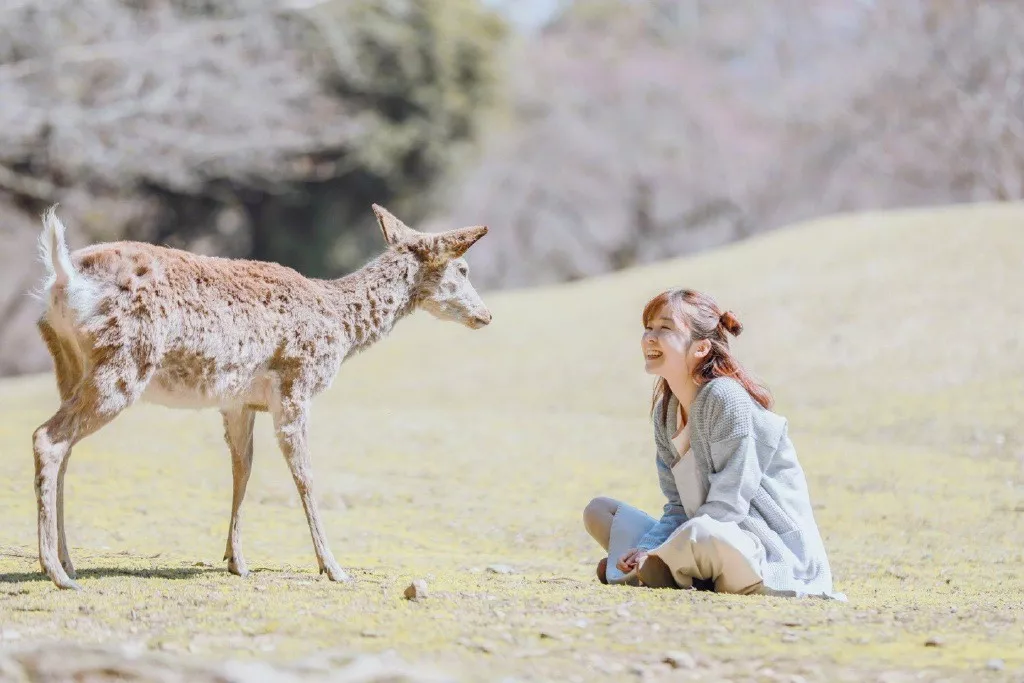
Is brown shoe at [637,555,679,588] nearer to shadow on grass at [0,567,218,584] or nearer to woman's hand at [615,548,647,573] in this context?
woman's hand at [615,548,647,573]

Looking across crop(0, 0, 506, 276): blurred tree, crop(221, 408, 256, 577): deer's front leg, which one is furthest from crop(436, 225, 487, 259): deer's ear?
crop(0, 0, 506, 276): blurred tree

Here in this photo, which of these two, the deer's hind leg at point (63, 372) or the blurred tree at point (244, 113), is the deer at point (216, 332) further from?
the blurred tree at point (244, 113)

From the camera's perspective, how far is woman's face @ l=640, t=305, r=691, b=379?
5832 mm

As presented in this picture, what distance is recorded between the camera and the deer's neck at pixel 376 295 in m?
6.87

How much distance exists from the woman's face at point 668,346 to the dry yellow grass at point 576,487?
3.27ft

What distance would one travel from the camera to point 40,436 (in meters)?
5.78

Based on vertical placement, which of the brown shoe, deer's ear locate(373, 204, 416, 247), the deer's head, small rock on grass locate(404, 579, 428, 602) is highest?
deer's ear locate(373, 204, 416, 247)

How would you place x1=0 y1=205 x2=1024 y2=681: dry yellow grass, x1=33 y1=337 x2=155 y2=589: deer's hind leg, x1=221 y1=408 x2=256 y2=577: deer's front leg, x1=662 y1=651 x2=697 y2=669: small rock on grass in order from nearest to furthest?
x1=662 y1=651 x2=697 y2=669: small rock on grass < x1=0 y1=205 x2=1024 y2=681: dry yellow grass < x1=33 y1=337 x2=155 y2=589: deer's hind leg < x1=221 y1=408 x2=256 y2=577: deer's front leg

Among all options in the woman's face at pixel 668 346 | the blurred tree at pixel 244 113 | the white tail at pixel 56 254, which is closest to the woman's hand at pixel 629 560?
the woman's face at pixel 668 346

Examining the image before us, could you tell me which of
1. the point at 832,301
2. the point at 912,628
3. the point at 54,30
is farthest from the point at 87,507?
the point at 54,30

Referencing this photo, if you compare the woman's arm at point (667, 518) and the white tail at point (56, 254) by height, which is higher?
the white tail at point (56, 254)

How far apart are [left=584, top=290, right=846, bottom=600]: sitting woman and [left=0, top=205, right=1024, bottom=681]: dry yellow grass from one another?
22cm

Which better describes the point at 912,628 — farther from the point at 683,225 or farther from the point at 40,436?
the point at 683,225

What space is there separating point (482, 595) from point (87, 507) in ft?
14.2
